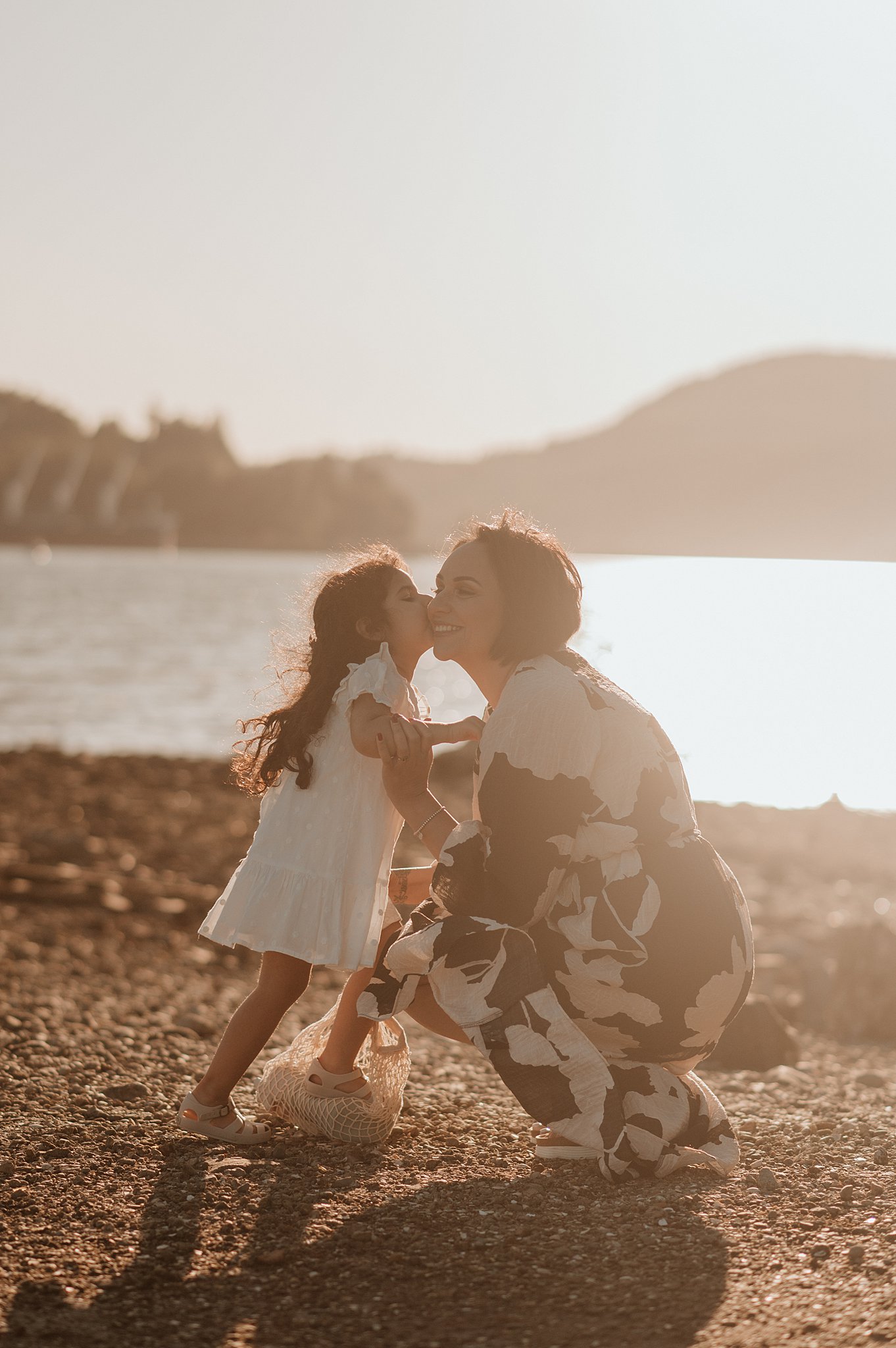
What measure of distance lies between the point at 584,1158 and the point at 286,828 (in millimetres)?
1308

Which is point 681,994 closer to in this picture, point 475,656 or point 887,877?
point 475,656

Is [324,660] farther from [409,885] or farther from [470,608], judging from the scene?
[409,885]

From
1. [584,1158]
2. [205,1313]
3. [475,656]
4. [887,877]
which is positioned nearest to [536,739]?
[475,656]

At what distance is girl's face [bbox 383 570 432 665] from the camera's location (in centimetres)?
432

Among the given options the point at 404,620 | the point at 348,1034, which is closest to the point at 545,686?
the point at 404,620

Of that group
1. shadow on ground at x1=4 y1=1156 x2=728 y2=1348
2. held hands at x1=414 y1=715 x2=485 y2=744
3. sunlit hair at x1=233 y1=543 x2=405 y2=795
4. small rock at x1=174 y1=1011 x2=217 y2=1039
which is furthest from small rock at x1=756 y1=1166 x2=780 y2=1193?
small rock at x1=174 y1=1011 x2=217 y2=1039

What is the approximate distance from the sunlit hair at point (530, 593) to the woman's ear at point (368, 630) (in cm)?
39

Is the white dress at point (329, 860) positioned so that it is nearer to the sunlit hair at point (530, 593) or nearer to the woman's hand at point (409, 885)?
the woman's hand at point (409, 885)

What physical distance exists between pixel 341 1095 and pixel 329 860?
0.75 meters

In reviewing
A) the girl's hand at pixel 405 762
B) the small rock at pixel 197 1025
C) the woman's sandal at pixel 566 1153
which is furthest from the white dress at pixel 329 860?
the small rock at pixel 197 1025

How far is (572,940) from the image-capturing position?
397cm

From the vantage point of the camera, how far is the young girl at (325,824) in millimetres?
4141

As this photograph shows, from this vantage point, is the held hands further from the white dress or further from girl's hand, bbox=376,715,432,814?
the white dress

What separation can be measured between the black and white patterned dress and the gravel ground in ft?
0.84
